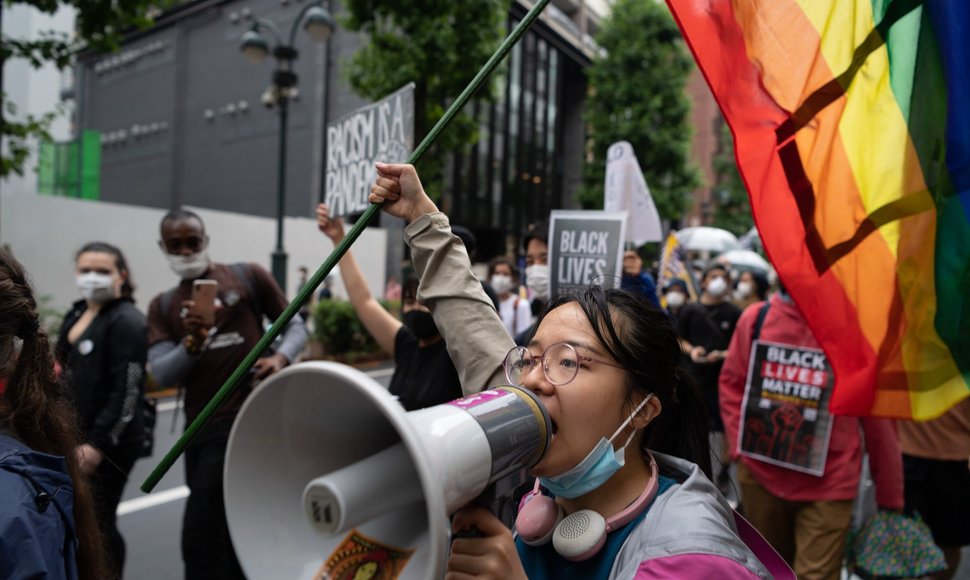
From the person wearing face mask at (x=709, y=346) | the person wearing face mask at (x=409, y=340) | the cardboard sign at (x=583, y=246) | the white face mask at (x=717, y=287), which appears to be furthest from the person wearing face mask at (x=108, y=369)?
the white face mask at (x=717, y=287)

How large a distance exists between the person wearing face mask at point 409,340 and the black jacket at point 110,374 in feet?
3.49

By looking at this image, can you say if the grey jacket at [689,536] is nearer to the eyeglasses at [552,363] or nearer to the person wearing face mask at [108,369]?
the eyeglasses at [552,363]

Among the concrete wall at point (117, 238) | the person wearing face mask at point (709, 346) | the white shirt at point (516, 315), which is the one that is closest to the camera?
the white shirt at point (516, 315)

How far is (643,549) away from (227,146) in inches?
987

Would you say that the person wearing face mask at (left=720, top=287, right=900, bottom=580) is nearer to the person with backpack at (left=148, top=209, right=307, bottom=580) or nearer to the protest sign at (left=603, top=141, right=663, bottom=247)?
the person with backpack at (left=148, top=209, right=307, bottom=580)

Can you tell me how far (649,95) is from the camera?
25.5 metres

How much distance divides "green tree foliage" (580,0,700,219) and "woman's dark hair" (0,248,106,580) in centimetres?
2508

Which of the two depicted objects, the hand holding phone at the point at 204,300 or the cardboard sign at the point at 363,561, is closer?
the cardboard sign at the point at 363,561

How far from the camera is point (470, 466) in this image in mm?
896

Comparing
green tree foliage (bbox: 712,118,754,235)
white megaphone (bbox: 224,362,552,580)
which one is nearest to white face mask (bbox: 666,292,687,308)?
white megaphone (bbox: 224,362,552,580)

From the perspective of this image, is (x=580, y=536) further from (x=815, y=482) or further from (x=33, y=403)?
(x=815, y=482)

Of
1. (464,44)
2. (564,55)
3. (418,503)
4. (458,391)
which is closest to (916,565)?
(458,391)

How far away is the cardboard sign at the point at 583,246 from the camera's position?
14.1ft

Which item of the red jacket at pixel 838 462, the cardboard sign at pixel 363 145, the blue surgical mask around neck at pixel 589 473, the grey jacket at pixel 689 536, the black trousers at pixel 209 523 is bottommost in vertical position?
the black trousers at pixel 209 523
